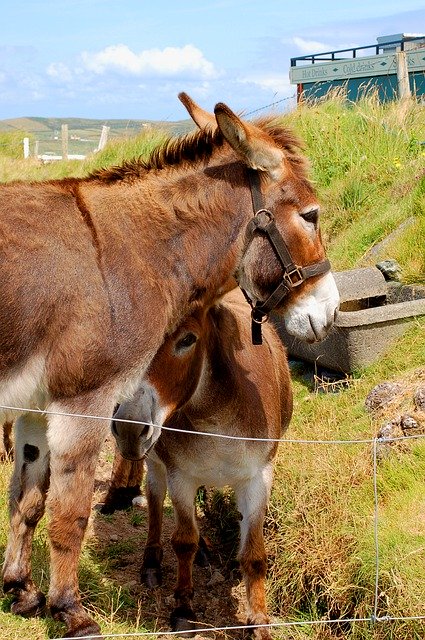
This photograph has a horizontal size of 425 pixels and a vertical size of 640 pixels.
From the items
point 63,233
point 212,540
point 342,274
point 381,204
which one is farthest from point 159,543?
point 381,204

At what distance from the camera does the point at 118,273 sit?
3.88m

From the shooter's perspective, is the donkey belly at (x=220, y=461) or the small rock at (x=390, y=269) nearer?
the donkey belly at (x=220, y=461)

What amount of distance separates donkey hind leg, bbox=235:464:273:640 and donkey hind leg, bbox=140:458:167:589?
0.74 m

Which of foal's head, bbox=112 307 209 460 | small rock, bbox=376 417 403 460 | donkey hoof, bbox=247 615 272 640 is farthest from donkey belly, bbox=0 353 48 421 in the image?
small rock, bbox=376 417 403 460

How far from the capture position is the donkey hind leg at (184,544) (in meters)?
4.78

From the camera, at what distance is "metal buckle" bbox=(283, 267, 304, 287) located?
410 centimetres

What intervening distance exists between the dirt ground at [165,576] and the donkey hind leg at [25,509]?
23.4 inches

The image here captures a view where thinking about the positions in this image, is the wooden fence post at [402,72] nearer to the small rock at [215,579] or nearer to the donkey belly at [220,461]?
the small rock at [215,579]

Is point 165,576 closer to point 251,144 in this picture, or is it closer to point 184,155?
point 184,155

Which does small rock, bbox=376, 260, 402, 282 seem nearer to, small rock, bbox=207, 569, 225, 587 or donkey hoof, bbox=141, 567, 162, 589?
small rock, bbox=207, 569, 225, 587

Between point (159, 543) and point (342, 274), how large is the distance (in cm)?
331

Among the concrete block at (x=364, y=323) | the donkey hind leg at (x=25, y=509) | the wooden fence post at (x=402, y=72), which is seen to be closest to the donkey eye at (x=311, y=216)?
the donkey hind leg at (x=25, y=509)

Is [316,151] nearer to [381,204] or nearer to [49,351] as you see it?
[381,204]

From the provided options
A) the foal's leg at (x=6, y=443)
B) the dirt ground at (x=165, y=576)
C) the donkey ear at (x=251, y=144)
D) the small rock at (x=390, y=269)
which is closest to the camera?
the donkey ear at (x=251, y=144)
